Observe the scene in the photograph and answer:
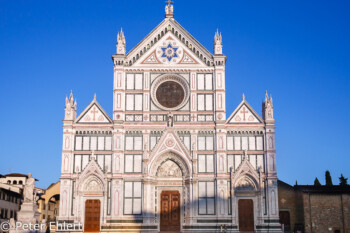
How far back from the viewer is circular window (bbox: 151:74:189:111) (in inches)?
1704

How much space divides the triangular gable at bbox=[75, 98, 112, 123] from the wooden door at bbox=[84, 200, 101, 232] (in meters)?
7.31

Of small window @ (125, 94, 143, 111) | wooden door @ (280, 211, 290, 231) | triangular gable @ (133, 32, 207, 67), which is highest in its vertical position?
triangular gable @ (133, 32, 207, 67)

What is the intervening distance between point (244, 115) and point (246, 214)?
8.97 metres

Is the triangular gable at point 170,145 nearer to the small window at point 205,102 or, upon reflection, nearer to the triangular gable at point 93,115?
the small window at point 205,102

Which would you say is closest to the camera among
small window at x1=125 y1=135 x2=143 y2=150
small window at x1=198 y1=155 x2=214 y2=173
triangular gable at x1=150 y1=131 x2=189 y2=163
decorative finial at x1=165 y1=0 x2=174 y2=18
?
small window at x1=198 y1=155 x2=214 y2=173

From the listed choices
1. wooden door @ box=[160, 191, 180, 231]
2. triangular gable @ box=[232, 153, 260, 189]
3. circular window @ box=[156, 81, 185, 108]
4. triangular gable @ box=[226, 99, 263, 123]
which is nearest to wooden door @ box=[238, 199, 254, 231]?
triangular gable @ box=[232, 153, 260, 189]

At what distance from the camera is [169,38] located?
44688 mm

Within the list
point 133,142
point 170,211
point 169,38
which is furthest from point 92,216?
point 169,38

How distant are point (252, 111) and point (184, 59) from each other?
8099 millimetres

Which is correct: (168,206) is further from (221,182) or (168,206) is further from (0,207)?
(0,207)

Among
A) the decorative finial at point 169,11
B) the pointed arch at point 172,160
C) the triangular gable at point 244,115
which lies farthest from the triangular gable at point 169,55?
the pointed arch at point 172,160

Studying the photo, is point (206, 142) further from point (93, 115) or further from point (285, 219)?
point (93, 115)

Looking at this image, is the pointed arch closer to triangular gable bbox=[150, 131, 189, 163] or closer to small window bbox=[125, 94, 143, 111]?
triangular gable bbox=[150, 131, 189, 163]

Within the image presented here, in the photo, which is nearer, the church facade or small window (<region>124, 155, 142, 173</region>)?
the church facade
